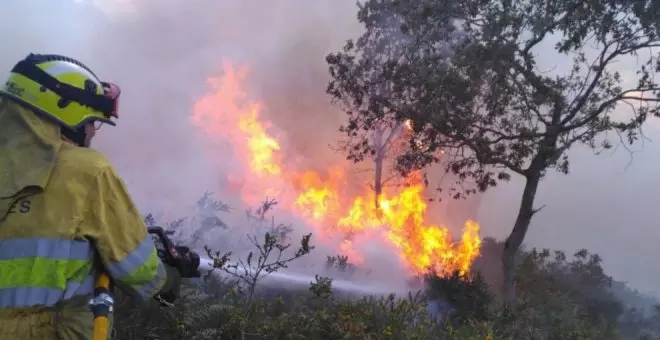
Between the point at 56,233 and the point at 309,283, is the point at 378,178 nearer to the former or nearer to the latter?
the point at 309,283

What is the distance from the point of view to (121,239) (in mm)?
2010

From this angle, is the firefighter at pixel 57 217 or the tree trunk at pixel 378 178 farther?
the tree trunk at pixel 378 178

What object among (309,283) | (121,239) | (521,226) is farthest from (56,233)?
(521,226)

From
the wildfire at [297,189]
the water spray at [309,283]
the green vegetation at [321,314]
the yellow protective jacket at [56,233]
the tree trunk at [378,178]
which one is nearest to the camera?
the yellow protective jacket at [56,233]

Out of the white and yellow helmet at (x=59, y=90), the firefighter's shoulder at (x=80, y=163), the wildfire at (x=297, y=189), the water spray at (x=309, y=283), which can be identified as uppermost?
the wildfire at (x=297, y=189)

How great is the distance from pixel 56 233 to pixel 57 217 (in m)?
0.05

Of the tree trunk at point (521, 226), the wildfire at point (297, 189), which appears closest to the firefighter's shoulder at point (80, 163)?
the tree trunk at point (521, 226)

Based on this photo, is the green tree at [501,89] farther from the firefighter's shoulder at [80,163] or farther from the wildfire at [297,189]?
the firefighter's shoulder at [80,163]

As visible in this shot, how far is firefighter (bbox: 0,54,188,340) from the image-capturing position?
6.27ft

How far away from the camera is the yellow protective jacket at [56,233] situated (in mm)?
1908

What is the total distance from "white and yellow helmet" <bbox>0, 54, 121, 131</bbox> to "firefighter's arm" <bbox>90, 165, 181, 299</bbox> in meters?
0.26

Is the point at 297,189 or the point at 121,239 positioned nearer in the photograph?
the point at 121,239

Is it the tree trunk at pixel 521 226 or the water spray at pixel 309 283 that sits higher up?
the tree trunk at pixel 521 226

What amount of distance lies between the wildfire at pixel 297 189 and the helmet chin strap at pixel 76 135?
40.7 ft
